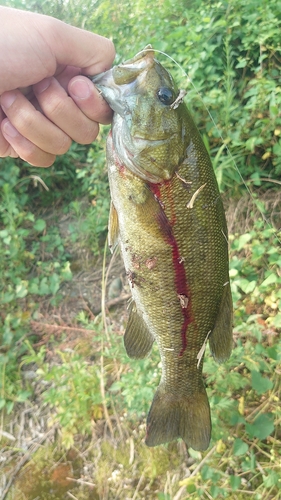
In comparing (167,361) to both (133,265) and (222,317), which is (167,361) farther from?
(133,265)

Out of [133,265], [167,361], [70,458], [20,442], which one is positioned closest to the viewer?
[133,265]

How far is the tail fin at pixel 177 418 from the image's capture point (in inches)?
54.9

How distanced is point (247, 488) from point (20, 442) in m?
1.48

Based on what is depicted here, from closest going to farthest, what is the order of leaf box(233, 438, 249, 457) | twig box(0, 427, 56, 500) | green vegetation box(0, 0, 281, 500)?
1. leaf box(233, 438, 249, 457)
2. green vegetation box(0, 0, 281, 500)
3. twig box(0, 427, 56, 500)

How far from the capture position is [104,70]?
4.54 feet

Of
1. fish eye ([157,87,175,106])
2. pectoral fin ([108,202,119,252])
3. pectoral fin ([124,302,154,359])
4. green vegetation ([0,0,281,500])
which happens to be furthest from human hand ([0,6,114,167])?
pectoral fin ([124,302,154,359])

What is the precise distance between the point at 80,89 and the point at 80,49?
14 centimetres

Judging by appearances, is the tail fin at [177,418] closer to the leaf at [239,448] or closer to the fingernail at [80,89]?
the leaf at [239,448]

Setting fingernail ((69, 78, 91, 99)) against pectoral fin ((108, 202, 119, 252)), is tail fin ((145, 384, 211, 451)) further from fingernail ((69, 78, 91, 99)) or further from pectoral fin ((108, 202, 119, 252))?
fingernail ((69, 78, 91, 99))

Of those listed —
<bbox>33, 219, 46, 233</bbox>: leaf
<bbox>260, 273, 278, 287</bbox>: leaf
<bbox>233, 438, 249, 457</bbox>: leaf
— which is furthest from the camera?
<bbox>33, 219, 46, 233</bbox>: leaf

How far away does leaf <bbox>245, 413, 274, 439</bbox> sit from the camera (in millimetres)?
1755

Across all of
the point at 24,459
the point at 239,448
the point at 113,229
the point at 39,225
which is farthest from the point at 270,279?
the point at 39,225

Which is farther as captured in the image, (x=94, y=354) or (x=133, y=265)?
(x=94, y=354)

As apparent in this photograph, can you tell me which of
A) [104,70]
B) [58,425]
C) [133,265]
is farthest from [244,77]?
[58,425]
